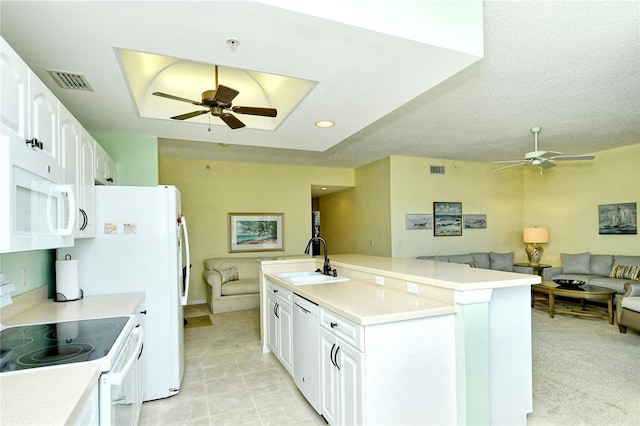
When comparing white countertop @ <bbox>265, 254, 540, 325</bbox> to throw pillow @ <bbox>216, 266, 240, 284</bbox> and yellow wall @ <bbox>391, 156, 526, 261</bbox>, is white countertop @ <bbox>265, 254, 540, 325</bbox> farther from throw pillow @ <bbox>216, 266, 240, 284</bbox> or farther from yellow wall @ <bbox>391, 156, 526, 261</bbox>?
yellow wall @ <bbox>391, 156, 526, 261</bbox>

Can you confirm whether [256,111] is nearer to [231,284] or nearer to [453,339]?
[453,339]

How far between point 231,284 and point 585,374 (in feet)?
16.1

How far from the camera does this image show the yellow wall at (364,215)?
651 centimetres

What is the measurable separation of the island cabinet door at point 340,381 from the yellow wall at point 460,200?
14.1ft

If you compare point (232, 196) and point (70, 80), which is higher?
point (70, 80)

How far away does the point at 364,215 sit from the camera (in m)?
7.30

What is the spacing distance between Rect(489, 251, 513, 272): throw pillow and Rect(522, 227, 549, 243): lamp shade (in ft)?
1.78

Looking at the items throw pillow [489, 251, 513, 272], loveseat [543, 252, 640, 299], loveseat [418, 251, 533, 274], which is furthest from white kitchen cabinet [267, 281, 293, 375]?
loveseat [543, 252, 640, 299]

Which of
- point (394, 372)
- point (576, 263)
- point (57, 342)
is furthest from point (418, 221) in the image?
point (57, 342)

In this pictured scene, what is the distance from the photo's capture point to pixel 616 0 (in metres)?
2.02

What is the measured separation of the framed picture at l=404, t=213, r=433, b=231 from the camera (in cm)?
639

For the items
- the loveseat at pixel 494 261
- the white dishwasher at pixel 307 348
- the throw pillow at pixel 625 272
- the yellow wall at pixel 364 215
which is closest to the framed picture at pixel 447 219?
the loveseat at pixel 494 261

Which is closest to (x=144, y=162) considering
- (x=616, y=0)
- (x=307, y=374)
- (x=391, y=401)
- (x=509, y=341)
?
(x=307, y=374)

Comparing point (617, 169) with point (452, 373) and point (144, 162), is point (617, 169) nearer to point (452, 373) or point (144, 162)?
point (452, 373)
